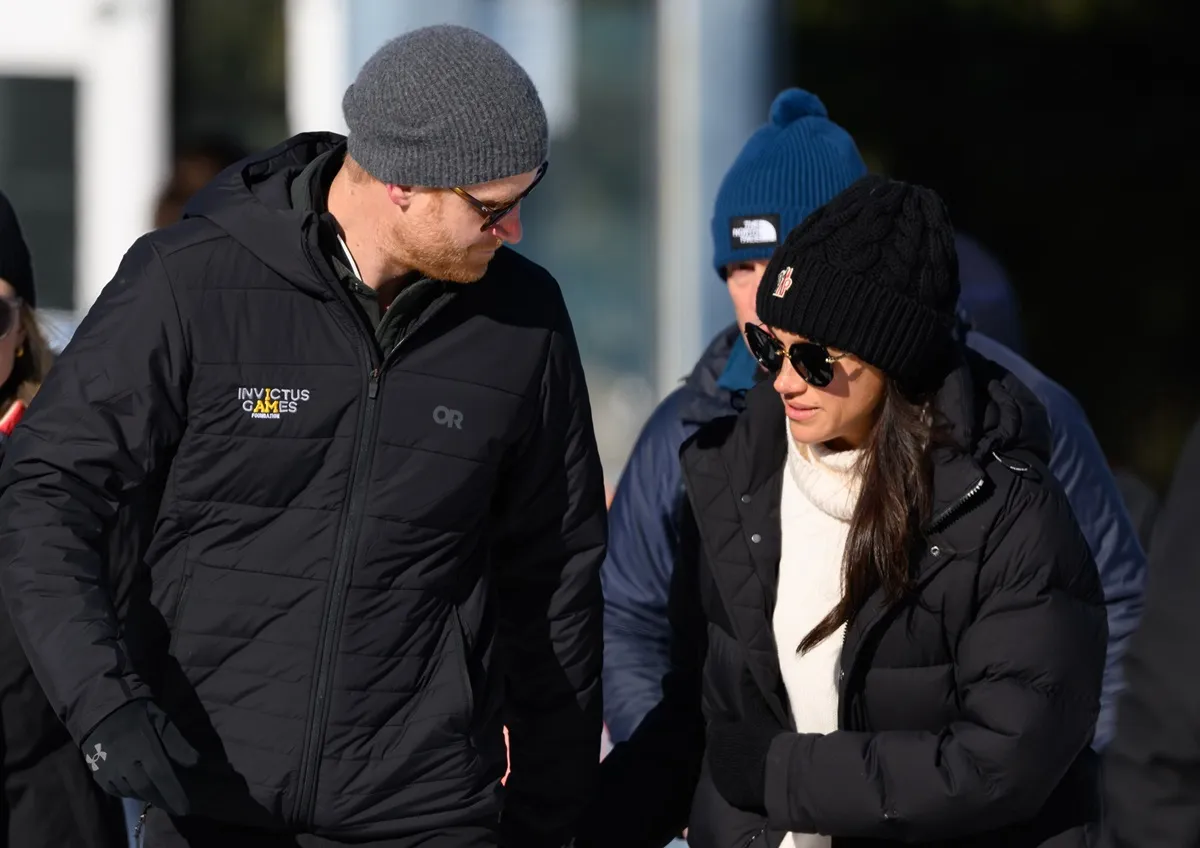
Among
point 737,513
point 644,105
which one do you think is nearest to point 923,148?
point 644,105

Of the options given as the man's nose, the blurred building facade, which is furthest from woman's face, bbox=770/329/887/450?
the blurred building facade

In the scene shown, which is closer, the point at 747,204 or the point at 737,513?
the point at 737,513

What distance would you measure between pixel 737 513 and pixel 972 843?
1.96 ft

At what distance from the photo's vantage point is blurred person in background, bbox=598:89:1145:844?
11.7 feet

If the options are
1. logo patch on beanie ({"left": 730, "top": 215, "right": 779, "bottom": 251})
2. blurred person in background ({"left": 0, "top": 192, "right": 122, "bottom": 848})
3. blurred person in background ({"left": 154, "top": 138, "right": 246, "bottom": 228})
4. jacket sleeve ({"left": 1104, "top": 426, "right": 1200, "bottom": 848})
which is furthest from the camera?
blurred person in background ({"left": 154, "top": 138, "right": 246, "bottom": 228})

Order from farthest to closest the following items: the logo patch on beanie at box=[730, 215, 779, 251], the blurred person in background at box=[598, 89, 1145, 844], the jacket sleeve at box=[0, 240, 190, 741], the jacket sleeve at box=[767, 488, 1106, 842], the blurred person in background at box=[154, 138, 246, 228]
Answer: the blurred person in background at box=[154, 138, 246, 228] < the logo patch on beanie at box=[730, 215, 779, 251] < the blurred person in background at box=[598, 89, 1145, 844] < the jacket sleeve at box=[767, 488, 1106, 842] < the jacket sleeve at box=[0, 240, 190, 741]

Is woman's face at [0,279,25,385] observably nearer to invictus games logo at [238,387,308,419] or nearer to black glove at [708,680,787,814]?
invictus games logo at [238,387,308,419]

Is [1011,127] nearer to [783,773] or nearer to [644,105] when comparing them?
[644,105]

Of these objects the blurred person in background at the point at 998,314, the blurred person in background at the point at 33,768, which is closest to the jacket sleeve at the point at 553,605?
the blurred person in background at the point at 33,768

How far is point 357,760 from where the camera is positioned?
300cm

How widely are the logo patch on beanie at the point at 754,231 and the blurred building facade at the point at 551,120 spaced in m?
2.65

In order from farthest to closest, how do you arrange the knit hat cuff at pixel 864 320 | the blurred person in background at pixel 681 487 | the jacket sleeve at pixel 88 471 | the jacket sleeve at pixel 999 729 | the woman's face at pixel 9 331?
the blurred person in background at pixel 681 487
the woman's face at pixel 9 331
the knit hat cuff at pixel 864 320
the jacket sleeve at pixel 999 729
the jacket sleeve at pixel 88 471

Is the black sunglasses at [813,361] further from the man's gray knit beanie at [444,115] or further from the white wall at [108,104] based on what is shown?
the white wall at [108,104]

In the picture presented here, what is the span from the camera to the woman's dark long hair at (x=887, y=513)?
3.05 meters
